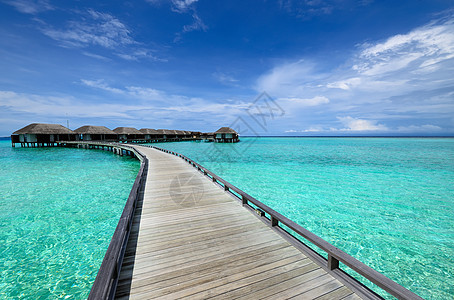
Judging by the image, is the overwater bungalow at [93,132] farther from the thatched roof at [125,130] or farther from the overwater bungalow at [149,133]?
the overwater bungalow at [149,133]

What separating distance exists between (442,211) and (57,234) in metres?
16.4

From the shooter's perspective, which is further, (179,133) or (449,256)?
(179,133)

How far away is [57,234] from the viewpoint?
20.9 ft

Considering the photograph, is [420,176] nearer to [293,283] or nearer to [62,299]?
[293,283]

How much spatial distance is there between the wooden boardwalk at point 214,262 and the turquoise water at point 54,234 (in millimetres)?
1893

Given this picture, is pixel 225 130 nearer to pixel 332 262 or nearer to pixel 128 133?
pixel 128 133

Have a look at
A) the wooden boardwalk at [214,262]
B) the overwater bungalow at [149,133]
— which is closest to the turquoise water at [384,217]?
the wooden boardwalk at [214,262]

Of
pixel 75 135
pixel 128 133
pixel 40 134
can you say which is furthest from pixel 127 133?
pixel 40 134

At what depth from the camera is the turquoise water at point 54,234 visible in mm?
4250

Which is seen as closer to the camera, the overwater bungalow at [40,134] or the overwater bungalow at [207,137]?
the overwater bungalow at [40,134]

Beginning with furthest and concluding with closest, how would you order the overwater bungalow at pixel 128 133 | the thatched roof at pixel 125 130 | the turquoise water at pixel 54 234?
the thatched roof at pixel 125 130 < the overwater bungalow at pixel 128 133 < the turquoise water at pixel 54 234

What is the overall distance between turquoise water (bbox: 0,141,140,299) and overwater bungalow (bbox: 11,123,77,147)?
3619 cm

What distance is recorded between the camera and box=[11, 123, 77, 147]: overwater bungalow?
37975 mm

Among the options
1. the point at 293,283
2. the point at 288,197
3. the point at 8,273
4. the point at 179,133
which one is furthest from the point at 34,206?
the point at 179,133
